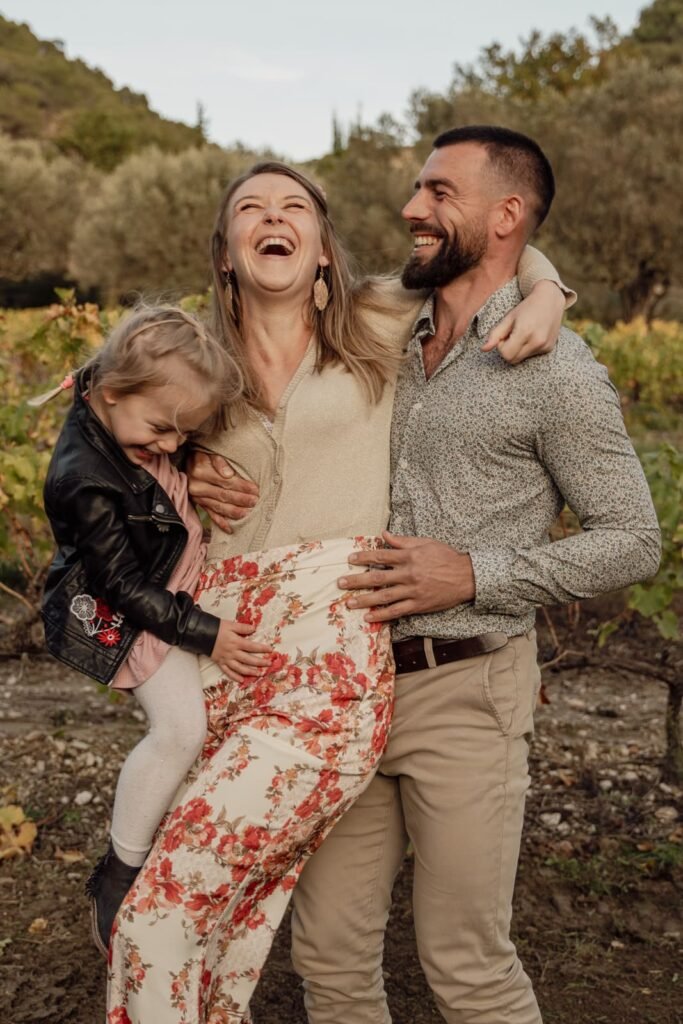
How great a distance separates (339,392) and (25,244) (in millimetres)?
34893

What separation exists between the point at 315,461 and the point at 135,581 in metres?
0.52

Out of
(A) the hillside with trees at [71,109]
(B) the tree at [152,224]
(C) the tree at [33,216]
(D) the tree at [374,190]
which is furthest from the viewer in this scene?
(A) the hillside with trees at [71,109]

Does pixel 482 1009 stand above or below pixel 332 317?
below

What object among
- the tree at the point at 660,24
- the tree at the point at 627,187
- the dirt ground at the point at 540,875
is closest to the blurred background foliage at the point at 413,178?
the tree at the point at 627,187

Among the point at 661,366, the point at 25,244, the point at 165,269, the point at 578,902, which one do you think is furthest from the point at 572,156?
the point at 578,902

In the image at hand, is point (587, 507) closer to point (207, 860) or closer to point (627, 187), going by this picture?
point (207, 860)

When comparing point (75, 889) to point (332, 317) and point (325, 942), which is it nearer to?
point (325, 942)

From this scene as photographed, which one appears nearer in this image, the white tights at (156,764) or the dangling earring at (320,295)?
the white tights at (156,764)

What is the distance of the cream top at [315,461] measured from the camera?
255cm

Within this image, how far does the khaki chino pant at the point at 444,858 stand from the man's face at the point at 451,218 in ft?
2.94

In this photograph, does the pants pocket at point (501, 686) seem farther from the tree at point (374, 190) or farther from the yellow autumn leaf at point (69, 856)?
the tree at point (374, 190)

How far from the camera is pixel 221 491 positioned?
8.57ft

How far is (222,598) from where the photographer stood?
2.51 m


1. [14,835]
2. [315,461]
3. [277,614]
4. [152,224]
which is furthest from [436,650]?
[152,224]
